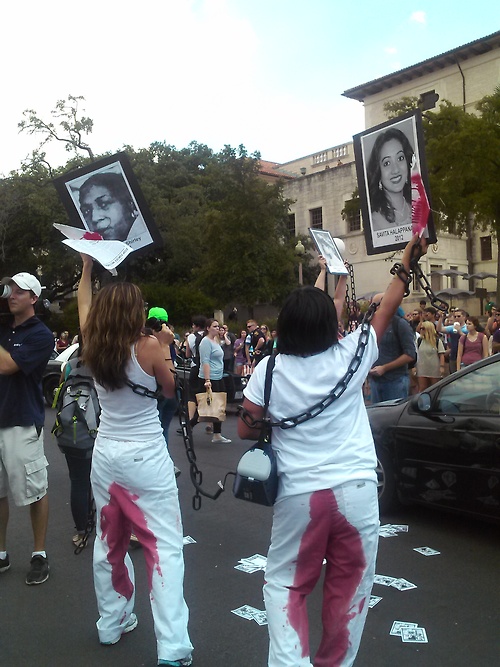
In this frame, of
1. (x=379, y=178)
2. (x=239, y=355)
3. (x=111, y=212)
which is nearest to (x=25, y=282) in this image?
(x=111, y=212)

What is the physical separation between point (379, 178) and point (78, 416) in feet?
8.64

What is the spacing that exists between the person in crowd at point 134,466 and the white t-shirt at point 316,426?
821 millimetres

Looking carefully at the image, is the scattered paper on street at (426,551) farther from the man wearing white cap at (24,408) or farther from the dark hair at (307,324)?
the dark hair at (307,324)

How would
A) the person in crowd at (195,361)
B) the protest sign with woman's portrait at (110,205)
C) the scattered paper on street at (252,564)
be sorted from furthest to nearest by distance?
1. the person in crowd at (195,361)
2. the protest sign with woman's portrait at (110,205)
3. the scattered paper on street at (252,564)

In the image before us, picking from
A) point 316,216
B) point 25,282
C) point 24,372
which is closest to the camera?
point 24,372

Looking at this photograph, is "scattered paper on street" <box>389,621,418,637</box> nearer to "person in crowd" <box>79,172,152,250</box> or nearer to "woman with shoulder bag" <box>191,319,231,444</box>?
"person in crowd" <box>79,172,152,250</box>

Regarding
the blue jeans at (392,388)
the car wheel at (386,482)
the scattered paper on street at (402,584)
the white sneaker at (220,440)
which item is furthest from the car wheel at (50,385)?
the scattered paper on street at (402,584)

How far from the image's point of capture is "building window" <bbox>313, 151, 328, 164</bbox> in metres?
48.6

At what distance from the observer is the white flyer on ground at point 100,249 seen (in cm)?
359

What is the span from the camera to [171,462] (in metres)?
3.47

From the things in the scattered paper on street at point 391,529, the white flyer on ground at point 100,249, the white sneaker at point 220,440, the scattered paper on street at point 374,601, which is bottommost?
the white sneaker at point 220,440

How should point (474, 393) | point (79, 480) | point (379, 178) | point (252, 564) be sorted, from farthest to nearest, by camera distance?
point (474, 393)
point (79, 480)
point (252, 564)
point (379, 178)

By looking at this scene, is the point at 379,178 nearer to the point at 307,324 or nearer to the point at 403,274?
the point at 403,274

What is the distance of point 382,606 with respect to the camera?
3.88 m
